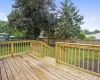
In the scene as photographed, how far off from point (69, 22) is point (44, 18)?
3.55 metres

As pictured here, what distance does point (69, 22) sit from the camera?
15836 millimetres

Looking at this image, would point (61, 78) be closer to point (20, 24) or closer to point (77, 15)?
point (20, 24)

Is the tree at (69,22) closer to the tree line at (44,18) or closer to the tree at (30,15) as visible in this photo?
the tree line at (44,18)

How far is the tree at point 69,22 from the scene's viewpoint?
49.4ft

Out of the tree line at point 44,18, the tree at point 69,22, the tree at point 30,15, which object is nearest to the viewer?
the tree at point 30,15

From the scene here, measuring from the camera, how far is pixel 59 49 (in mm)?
4625

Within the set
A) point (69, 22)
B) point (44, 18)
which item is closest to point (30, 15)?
point (44, 18)

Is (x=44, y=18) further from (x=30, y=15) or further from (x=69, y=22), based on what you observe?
(x=69, y=22)

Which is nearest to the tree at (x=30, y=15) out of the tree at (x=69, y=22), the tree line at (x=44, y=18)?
the tree line at (x=44, y=18)

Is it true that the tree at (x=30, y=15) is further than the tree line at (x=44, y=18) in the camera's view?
No

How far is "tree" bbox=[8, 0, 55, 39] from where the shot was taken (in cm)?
1379

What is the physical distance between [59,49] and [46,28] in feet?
38.6

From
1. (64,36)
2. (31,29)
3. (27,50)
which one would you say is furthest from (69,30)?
(27,50)

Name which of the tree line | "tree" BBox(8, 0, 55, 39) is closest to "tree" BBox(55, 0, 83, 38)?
the tree line
